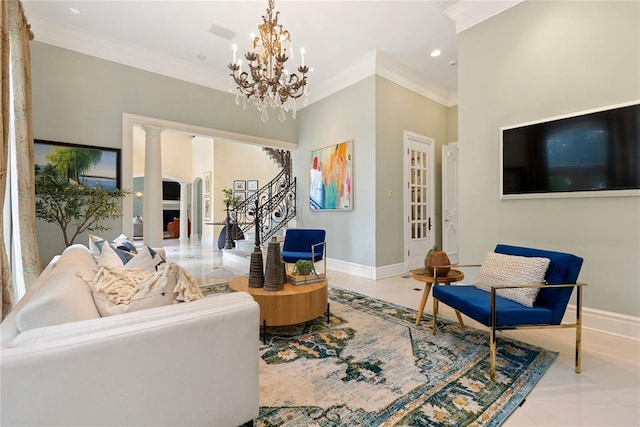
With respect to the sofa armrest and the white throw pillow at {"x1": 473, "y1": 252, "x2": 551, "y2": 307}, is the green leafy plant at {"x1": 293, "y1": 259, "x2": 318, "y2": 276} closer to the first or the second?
the sofa armrest

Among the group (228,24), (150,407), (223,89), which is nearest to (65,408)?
(150,407)

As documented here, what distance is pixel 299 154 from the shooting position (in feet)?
20.4

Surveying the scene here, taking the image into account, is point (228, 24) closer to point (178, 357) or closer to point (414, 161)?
point (414, 161)

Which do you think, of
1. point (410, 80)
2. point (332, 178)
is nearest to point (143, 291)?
point (332, 178)

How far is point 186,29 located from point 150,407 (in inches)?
177

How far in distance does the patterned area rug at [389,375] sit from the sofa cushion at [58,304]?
41.9 inches

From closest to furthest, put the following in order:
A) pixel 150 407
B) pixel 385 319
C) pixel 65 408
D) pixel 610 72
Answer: pixel 65 408 < pixel 150 407 < pixel 610 72 < pixel 385 319

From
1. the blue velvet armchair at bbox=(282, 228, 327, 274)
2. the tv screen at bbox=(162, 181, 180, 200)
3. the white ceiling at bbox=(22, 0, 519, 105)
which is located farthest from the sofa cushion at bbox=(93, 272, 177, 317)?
the tv screen at bbox=(162, 181, 180, 200)

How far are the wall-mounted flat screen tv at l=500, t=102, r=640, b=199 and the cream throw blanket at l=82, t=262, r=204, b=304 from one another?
11.1 ft

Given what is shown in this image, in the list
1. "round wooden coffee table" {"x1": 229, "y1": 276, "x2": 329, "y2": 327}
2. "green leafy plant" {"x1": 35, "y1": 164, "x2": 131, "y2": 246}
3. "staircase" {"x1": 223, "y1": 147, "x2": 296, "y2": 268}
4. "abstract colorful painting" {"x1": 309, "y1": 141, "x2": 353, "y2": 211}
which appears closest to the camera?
"round wooden coffee table" {"x1": 229, "y1": 276, "x2": 329, "y2": 327}

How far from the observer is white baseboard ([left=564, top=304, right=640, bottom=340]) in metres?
2.48

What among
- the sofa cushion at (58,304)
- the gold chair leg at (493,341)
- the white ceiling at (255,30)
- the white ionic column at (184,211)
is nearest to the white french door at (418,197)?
the white ceiling at (255,30)

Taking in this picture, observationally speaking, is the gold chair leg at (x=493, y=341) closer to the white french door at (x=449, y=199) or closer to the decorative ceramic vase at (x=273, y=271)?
the decorative ceramic vase at (x=273, y=271)

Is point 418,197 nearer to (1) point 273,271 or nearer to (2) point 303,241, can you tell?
(2) point 303,241
